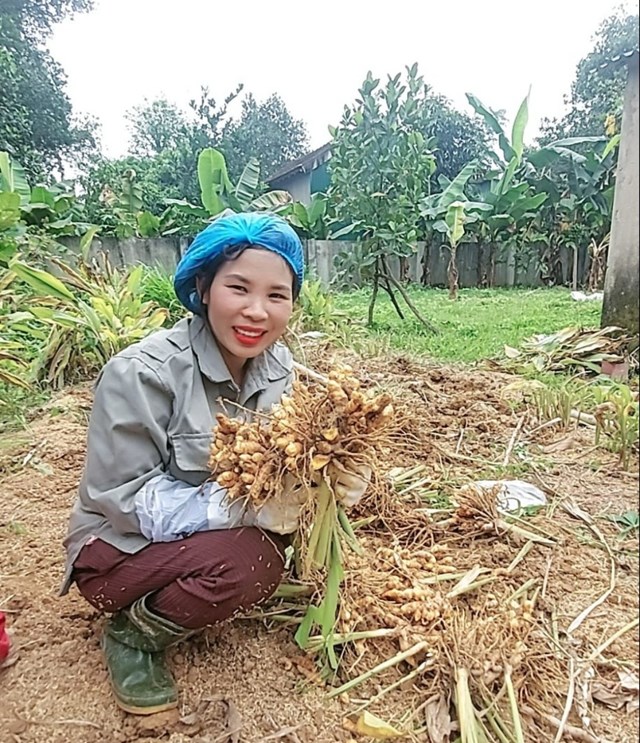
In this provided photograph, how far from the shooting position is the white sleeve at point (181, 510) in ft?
2.11

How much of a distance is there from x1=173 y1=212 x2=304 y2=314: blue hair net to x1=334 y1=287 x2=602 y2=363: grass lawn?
309 millimetres

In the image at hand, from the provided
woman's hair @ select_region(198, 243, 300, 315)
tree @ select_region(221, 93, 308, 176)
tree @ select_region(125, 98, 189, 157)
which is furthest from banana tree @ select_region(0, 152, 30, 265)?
woman's hair @ select_region(198, 243, 300, 315)

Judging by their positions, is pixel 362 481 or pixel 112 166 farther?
pixel 112 166

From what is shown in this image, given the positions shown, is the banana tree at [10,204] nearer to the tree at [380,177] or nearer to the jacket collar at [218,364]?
the tree at [380,177]

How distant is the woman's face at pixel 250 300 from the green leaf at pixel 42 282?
1.25 meters

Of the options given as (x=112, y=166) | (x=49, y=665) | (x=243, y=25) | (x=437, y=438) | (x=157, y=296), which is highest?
(x=112, y=166)

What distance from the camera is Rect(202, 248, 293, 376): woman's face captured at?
65 cm

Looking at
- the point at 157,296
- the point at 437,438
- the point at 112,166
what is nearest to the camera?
the point at 437,438

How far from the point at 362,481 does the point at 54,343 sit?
135 cm

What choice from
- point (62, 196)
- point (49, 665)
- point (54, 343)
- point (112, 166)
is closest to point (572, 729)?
point (49, 665)

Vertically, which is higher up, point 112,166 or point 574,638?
point 112,166

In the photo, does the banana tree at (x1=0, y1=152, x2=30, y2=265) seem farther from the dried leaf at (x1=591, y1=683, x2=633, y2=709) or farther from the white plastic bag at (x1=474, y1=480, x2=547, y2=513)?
the dried leaf at (x1=591, y1=683, x2=633, y2=709)

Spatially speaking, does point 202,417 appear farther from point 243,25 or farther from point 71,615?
point 243,25

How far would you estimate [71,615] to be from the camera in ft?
2.68
